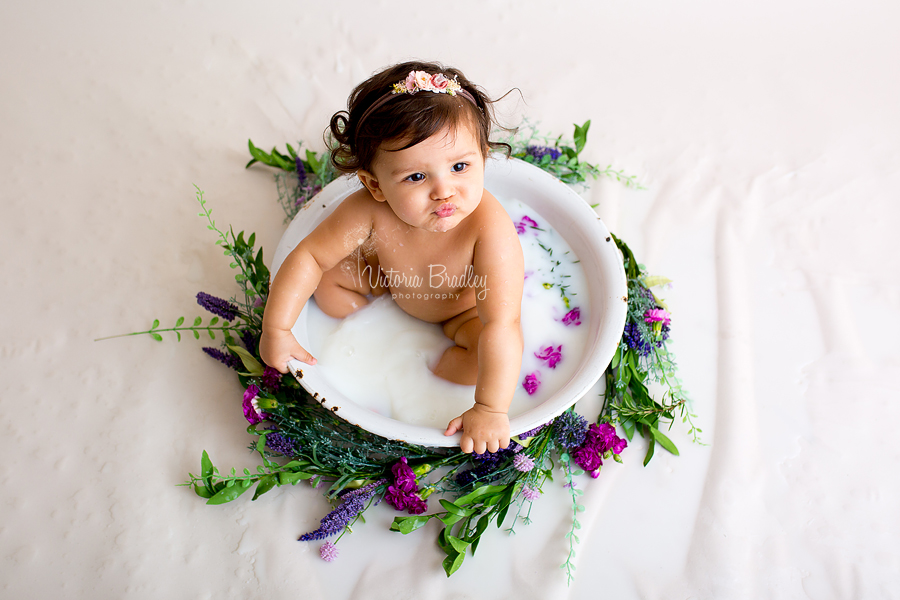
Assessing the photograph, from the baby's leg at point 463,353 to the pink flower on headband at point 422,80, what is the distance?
0.50 metres

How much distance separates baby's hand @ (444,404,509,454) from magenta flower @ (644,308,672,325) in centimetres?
49

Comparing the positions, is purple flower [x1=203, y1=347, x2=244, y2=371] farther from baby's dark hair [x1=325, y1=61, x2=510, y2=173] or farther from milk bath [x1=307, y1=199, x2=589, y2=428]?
baby's dark hair [x1=325, y1=61, x2=510, y2=173]

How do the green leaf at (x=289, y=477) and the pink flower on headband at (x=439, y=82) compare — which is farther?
the green leaf at (x=289, y=477)

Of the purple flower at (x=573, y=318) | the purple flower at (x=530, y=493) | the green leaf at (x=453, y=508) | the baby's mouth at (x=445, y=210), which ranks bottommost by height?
the purple flower at (x=530, y=493)

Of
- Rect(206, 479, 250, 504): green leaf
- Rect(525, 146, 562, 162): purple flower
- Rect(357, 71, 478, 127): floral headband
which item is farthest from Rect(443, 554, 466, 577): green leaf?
Rect(525, 146, 562, 162): purple flower

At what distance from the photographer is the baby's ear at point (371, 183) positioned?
0.98m

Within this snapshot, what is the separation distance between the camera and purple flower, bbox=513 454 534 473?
1.16 meters

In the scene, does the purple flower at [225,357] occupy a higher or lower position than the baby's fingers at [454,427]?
higher

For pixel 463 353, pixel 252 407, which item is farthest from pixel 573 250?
pixel 252 407

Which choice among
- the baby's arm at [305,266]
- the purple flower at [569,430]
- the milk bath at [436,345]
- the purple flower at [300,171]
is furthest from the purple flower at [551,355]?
the purple flower at [300,171]

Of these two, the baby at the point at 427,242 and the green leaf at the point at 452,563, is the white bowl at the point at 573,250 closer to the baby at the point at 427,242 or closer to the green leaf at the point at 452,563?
the baby at the point at 427,242

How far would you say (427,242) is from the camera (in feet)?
3.57

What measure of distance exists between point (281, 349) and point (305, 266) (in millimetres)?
174

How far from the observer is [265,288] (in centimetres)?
131
